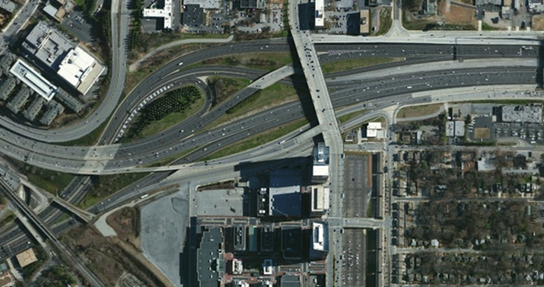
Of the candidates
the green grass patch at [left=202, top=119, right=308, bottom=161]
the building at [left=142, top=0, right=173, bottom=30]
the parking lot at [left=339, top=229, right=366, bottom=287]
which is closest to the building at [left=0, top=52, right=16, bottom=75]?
the building at [left=142, top=0, right=173, bottom=30]

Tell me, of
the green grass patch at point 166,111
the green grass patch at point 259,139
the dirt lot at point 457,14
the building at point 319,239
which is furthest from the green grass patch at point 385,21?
the building at point 319,239

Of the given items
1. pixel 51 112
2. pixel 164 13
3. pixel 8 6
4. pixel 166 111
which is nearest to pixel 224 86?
pixel 166 111

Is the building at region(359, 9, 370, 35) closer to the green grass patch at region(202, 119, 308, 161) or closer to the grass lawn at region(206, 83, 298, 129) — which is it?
the grass lawn at region(206, 83, 298, 129)

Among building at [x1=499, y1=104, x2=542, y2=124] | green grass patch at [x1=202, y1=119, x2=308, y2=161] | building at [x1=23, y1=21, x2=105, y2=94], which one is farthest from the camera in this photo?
green grass patch at [x1=202, y1=119, x2=308, y2=161]

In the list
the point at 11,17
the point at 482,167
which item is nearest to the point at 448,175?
the point at 482,167

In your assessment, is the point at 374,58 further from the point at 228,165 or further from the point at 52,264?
the point at 52,264
